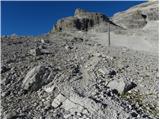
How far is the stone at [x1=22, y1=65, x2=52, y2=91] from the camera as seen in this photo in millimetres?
16469

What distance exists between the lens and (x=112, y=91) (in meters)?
16.5

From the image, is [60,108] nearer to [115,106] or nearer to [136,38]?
[115,106]

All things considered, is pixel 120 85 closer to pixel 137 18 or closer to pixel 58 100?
pixel 58 100

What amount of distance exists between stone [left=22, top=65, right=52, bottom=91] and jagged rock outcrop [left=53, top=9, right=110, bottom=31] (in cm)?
4212

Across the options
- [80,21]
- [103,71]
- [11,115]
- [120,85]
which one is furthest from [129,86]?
[80,21]

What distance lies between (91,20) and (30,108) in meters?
51.8

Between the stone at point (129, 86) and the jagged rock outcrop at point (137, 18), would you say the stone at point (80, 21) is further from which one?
the stone at point (129, 86)

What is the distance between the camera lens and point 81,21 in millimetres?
63438

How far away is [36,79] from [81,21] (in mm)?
47554

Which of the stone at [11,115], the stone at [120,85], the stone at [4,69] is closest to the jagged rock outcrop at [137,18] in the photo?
the stone at [4,69]

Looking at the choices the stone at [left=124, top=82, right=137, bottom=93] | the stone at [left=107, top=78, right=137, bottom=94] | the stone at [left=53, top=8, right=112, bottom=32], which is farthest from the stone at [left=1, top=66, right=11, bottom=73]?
the stone at [left=53, top=8, right=112, bottom=32]

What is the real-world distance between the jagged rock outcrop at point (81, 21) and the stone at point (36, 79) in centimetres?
4212

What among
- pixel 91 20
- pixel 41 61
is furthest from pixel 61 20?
pixel 41 61

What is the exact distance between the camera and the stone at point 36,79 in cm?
1647
